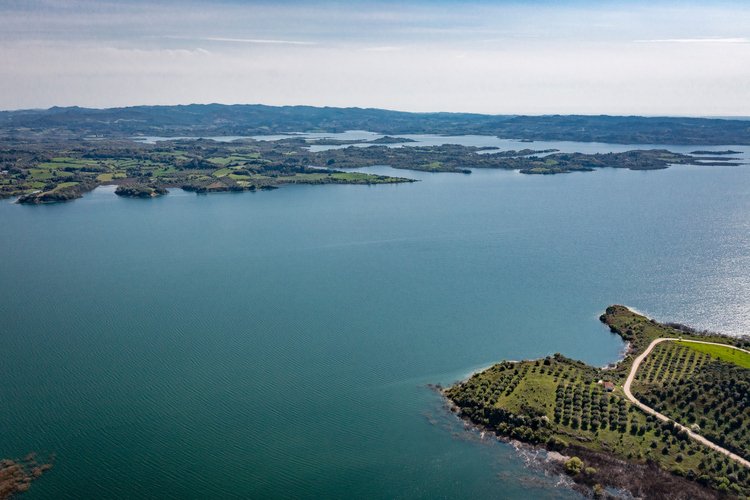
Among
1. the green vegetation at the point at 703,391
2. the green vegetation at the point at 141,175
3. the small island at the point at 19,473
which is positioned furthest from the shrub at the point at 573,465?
the green vegetation at the point at 141,175

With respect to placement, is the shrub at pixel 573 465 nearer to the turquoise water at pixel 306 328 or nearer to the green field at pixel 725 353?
the turquoise water at pixel 306 328

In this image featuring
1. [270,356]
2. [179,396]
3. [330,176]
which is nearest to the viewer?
[179,396]

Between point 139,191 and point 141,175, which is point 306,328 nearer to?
point 139,191

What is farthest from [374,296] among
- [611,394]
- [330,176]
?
[330,176]

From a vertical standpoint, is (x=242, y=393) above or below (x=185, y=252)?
below

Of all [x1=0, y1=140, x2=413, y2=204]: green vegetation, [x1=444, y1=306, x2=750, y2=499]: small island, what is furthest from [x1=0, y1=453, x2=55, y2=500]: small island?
[x1=0, y1=140, x2=413, y2=204]: green vegetation

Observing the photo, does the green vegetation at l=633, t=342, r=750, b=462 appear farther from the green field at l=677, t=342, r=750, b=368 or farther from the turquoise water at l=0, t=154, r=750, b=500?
the turquoise water at l=0, t=154, r=750, b=500

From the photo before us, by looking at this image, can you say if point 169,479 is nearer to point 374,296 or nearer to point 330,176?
point 374,296
